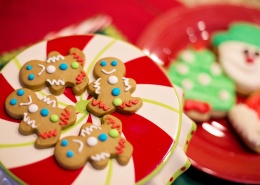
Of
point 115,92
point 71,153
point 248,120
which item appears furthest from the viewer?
point 248,120

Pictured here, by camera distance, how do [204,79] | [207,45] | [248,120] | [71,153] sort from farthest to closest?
[207,45], [204,79], [248,120], [71,153]

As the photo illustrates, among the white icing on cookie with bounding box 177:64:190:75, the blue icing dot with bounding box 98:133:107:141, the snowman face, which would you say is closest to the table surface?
the white icing on cookie with bounding box 177:64:190:75

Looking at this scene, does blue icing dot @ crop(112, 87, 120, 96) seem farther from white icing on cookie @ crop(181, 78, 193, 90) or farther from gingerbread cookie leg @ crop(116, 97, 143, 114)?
white icing on cookie @ crop(181, 78, 193, 90)

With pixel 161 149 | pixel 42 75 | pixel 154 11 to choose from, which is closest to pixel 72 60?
pixel 42 75

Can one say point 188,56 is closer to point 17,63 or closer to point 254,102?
point 254,102

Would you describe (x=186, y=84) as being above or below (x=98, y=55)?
below

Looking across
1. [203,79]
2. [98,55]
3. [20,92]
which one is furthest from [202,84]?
[20,92]
